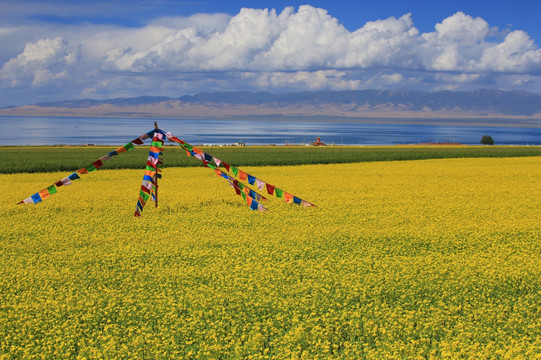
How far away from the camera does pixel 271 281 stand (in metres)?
9.50

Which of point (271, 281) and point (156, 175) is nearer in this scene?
point (271, 281)

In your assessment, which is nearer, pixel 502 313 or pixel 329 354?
pixel 329 354

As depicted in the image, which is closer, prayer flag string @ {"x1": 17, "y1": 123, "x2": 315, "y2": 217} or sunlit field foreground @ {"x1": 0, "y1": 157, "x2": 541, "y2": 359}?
sunlit field foreground @ {"x1": 0, "y1": 157, "x2": 541, "y2": 359}

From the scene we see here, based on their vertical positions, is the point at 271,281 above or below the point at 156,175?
below

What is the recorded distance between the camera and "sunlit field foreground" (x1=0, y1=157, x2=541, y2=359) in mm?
7230

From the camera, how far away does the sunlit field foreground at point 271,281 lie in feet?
23.7

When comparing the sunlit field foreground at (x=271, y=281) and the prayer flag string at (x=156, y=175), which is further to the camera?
the prayer flag string at (x=156, y=175)

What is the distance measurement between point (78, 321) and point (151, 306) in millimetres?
1074

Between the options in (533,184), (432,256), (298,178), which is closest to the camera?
(432,256)

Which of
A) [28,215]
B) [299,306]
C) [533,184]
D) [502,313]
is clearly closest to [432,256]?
[502,313]

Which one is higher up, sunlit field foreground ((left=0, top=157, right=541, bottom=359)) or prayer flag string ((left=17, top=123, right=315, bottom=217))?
prayer flag string ((left=17, top=123, right=315, bottom=217))

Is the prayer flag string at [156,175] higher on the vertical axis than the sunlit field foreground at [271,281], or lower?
higher

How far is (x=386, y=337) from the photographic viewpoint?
7.37 metres

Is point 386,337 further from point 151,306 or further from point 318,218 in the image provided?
point 318,218
